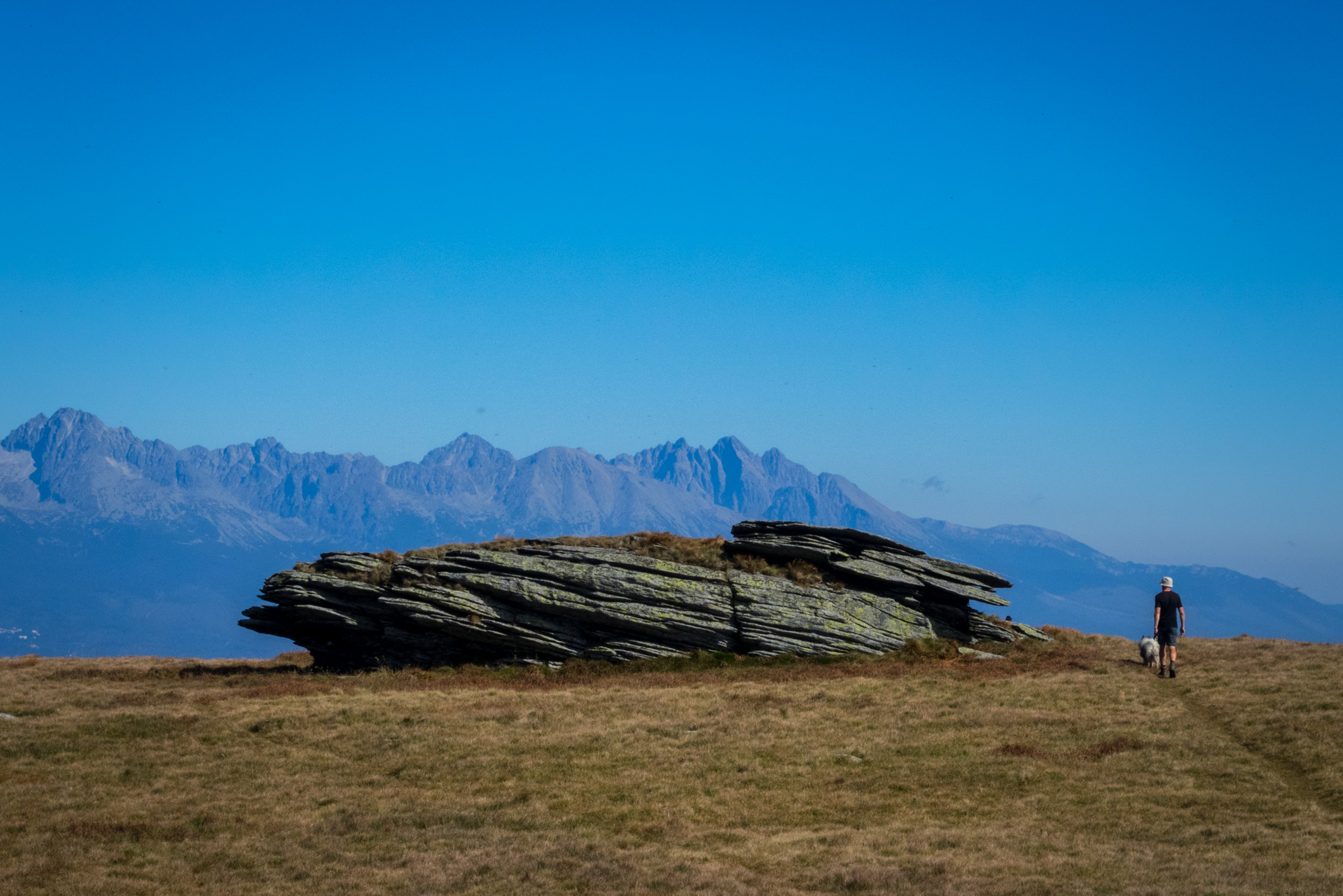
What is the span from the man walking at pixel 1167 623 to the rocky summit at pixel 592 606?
9.63 meters

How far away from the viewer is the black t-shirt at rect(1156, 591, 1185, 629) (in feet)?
104

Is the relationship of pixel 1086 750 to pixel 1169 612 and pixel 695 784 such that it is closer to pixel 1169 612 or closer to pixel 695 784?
pixel 695 784

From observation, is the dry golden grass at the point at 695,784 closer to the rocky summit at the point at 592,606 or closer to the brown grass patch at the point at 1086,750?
the brown grass patch at the point at 1086,750

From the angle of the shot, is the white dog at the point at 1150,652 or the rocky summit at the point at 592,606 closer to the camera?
the white dog at the point at 1150,652

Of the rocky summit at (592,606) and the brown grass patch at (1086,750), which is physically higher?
the rocky summit at (592,606)

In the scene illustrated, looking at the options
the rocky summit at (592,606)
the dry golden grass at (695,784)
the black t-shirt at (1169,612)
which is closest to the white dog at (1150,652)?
Answer: the dry golden grass at (695,784)

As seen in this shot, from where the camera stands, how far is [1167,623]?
31.7 meters

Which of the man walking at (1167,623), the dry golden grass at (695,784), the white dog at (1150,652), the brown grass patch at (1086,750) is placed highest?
the man walking at (1167,623)

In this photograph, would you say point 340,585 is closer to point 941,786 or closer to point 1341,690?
point 941,786

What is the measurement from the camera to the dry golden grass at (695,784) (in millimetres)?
15531

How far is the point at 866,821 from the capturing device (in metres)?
18.4

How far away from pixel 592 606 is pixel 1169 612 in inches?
836

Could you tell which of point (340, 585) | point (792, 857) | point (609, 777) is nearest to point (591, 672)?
point (340, 585)

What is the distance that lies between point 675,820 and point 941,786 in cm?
626
